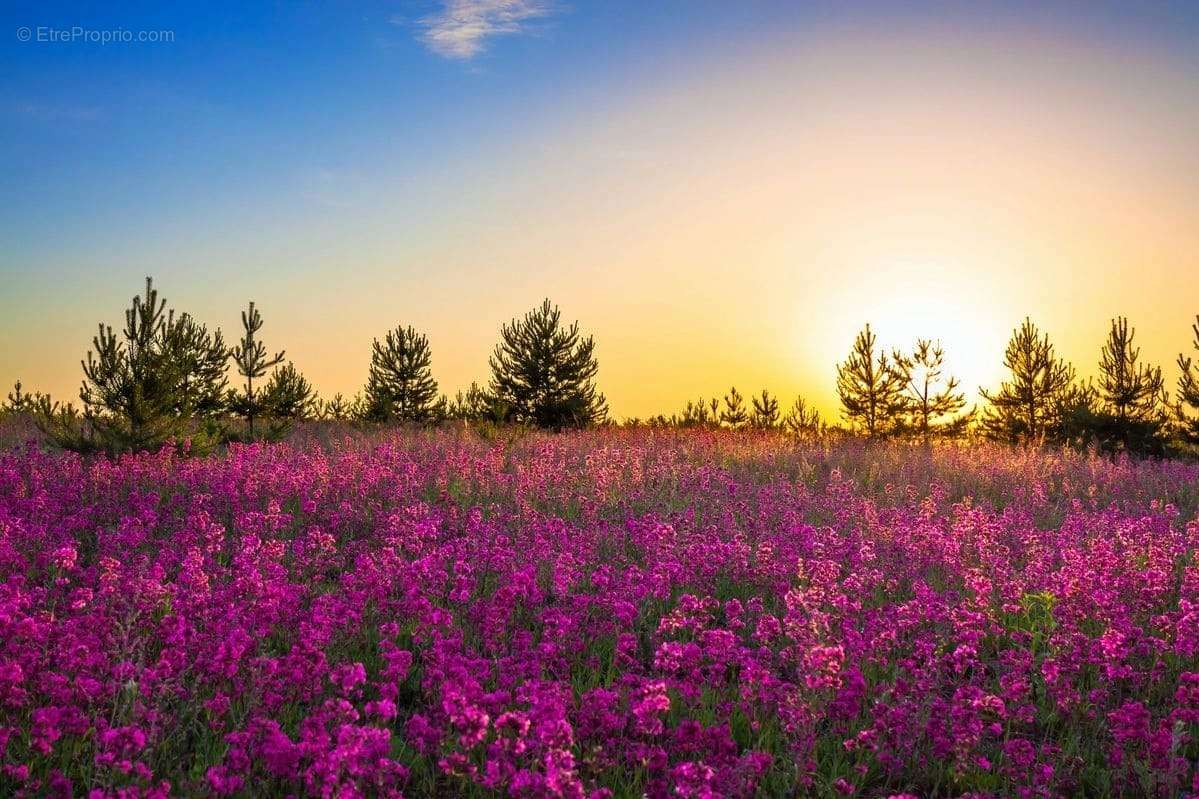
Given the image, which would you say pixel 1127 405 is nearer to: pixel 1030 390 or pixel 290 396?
pixel 1030 390

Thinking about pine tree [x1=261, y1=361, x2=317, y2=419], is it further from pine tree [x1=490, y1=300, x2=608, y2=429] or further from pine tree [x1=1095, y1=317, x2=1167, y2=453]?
pine tree [x1=1095, y1=317, x2=1167, y2=453]

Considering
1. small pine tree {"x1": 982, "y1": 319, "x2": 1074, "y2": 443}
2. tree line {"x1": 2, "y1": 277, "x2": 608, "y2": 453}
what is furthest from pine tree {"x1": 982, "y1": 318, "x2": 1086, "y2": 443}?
tree line {"x1": 2, "y1": 277, "x2": 608, "y2": 453}

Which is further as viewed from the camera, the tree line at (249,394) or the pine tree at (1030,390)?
the pine tree at (1030,390)

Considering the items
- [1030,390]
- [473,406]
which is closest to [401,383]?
[473,406]

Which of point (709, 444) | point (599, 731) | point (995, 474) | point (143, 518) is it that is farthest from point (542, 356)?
point (599, 731)

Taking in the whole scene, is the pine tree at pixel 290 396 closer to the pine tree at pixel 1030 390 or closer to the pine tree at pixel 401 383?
the pine tree at pixel 401 383

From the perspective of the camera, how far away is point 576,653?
5480 mm

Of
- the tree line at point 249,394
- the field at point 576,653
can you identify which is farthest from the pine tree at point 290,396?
the field at point 576,653

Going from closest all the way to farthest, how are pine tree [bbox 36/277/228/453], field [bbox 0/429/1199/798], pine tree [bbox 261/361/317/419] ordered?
field [bbox 0/429/1199/798] → pine tree [bbox 36/277/228/453] → pine tree [bbox 261/361/317/419]

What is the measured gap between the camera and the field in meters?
3.59

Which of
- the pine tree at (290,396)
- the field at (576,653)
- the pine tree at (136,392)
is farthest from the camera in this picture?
the pine tree at (290,396)

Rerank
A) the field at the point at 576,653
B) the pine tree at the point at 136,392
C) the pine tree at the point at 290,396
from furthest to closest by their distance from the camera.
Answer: the pine tree at the point at 290,396
the pine tree at the point at 136,392
the field at the point at 576,653

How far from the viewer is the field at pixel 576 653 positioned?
11.8 ft

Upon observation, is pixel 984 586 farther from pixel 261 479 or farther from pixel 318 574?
pixel 261 479
